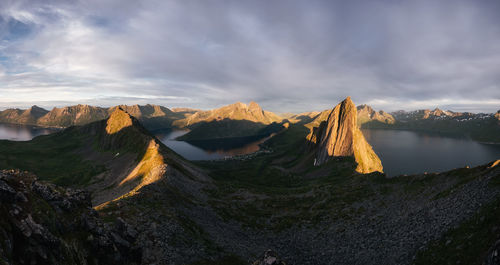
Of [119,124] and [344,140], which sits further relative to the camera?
[119,124]

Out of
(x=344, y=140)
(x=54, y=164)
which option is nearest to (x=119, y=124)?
(x=54, y=164)

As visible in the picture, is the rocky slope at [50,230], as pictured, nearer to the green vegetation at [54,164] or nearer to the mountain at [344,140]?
the green vegetation at [54,164]

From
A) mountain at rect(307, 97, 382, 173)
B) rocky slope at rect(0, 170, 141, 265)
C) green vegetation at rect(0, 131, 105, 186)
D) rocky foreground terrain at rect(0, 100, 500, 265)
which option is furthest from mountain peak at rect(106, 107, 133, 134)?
rocky slope at rect(0, 170, 141, 265)

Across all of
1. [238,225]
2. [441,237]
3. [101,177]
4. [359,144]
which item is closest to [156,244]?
[238,225]

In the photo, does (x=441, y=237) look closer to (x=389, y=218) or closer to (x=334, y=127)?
(x=389, y=218)

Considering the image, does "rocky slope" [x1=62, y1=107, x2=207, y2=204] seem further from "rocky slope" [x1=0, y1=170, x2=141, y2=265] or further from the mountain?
the mountain

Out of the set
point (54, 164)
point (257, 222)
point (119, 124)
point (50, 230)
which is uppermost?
point (119, 124)

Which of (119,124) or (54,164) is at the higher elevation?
(119,124)

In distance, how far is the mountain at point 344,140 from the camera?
470 feet

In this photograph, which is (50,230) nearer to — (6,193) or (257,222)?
(6,193)

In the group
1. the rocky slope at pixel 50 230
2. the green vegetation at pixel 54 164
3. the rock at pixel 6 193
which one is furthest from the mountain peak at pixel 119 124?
the rock at pixel 6 193

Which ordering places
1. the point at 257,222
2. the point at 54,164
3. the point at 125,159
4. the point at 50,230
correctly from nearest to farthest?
the point at 50,230, the point at 257,222, the point at 125,159, the point at 54,164

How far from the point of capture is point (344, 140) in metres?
150

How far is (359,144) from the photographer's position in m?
149
